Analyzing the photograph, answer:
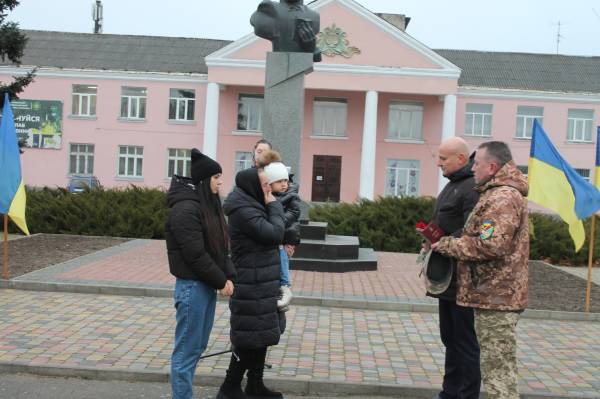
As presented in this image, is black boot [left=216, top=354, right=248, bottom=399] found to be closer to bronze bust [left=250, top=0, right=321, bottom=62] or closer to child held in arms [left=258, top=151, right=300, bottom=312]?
child held in arms [left=258, top=151, right=300, bottom=312]

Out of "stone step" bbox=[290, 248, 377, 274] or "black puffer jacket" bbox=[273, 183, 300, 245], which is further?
"stone step" bbox=[290, 248, 377, 274]

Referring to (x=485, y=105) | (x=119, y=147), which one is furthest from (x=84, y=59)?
(x=485, y=105)

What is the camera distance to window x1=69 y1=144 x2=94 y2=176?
39.4 metres

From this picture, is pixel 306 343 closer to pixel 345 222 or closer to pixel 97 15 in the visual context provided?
pixel 345 222

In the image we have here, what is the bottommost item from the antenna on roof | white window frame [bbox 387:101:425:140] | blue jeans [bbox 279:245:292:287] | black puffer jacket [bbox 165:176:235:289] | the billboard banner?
blue jeans [bbox 279:245:292:287]

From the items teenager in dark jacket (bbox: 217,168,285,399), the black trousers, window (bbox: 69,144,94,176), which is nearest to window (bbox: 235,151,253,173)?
window (bbox: 69,144,94,176)

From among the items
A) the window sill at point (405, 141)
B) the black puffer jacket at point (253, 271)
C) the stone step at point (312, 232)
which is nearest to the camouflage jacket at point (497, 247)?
the black puffer jacket at point (253, 271)

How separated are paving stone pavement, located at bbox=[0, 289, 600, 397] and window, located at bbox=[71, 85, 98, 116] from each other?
32.1 metres

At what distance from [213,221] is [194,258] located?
324mm

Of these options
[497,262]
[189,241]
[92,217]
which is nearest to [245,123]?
[92,217]

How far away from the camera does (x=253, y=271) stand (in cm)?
485

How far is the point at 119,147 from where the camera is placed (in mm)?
39500

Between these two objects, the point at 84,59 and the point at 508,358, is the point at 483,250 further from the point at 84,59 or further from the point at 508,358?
the point at 84,59

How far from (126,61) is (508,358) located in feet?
128
